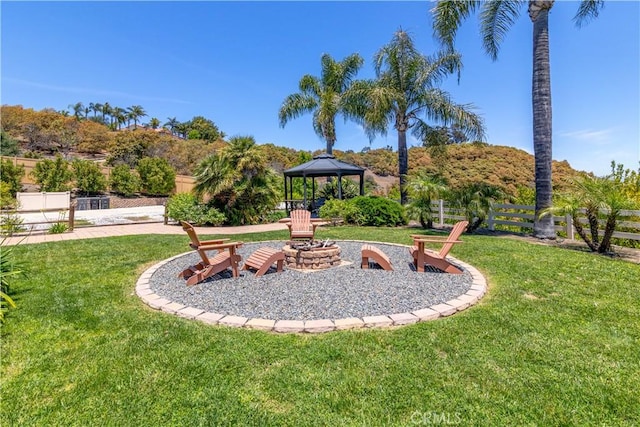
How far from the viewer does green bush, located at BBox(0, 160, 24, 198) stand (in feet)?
71.8

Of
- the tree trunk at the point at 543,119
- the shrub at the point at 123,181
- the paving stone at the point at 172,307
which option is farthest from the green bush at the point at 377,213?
the shrub at the point at 123,181

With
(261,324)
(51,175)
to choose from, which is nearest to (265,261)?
(261,324)

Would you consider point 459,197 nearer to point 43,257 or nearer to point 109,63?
point 43,257

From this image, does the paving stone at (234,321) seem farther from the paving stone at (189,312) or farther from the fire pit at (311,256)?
the fire pit at (311,256)

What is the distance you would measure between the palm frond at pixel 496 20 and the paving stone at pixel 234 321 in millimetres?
12273

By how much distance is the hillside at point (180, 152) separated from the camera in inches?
1144

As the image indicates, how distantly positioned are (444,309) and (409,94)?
12.4 m

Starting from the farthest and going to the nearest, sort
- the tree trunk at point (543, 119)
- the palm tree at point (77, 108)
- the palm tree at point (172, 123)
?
the palm tree at point (172, 123), the palm tree at point (77, 108), the tree trunk at point (543, 119)

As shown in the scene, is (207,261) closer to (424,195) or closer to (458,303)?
(458,303)

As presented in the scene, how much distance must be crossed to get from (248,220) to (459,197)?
26.5 feet

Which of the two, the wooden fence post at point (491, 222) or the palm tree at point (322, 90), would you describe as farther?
the palm tree at point (322, 90)

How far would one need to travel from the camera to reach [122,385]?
2283mm

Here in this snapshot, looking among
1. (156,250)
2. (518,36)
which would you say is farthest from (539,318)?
(518,36)

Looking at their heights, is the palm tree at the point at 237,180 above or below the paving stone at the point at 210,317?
above
